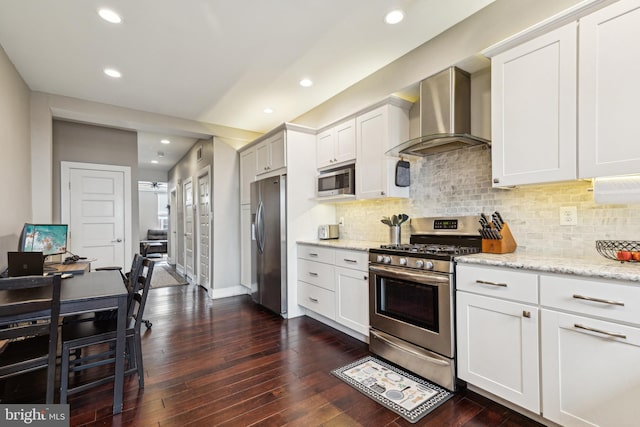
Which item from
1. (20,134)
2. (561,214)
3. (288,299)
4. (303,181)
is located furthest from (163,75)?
(561,214)

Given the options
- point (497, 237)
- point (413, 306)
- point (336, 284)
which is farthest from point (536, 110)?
point (336, 284)

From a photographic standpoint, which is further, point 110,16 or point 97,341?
point 110,16

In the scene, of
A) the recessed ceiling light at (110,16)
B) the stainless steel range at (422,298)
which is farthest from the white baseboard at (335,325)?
the recessed ceiling light at (110,16)

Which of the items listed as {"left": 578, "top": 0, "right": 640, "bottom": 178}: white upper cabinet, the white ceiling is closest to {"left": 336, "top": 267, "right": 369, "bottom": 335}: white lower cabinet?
{"left": 578, "top": 0, "right": 640, "bottom": 178}: white upper cabinet

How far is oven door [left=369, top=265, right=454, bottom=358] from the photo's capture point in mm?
2085

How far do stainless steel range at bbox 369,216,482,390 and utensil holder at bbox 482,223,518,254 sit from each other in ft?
0.34

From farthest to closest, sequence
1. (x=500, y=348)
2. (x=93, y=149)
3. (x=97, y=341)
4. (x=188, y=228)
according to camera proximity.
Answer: (x=188, y=228) → (x=93, y=149) → (x=97, y=341) → (x=500, y=348)

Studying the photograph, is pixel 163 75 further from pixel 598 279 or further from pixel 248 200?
pixel 598 279

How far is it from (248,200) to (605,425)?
4236mm

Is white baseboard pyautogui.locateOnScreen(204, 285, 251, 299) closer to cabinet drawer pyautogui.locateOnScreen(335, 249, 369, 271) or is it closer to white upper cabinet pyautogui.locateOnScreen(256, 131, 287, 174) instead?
white upper cabinet pyautogui.locateOnScreen(256, 131, 287, 174)

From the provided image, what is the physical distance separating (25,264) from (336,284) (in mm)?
2586

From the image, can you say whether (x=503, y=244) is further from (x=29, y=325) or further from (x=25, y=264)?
(x=25, y=264)

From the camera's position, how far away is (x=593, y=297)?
148 centimetres

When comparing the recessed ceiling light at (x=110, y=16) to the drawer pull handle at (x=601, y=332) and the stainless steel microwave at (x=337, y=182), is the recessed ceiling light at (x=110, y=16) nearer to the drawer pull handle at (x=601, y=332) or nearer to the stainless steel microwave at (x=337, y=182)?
the stainless steel microwave at (x=337, y=182)
